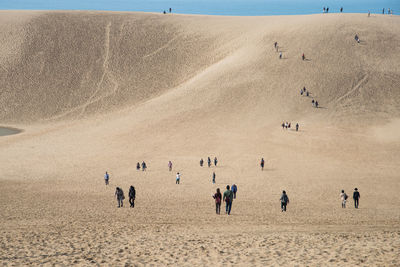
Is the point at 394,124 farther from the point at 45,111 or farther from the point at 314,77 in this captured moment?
the point at 45,111

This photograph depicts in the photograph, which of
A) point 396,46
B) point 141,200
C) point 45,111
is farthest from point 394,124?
point 45,111

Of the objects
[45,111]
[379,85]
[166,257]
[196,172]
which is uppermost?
[379,85]

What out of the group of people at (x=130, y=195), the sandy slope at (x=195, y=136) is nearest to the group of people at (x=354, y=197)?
the sandy slope at (x=195, y=136)

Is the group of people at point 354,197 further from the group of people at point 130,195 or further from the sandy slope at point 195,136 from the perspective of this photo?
the group of people at point 130,195

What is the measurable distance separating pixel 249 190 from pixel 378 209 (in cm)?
824

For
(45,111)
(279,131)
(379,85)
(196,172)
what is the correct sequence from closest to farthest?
(196,172), (279,131), (379,85), (45,111)

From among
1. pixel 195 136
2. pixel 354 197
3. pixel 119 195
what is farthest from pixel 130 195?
pixel 195 136

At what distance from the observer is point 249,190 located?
25.3 metres

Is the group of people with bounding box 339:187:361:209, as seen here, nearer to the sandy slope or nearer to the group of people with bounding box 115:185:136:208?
the sandy slope

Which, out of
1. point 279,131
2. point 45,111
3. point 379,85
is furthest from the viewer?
point 45,111

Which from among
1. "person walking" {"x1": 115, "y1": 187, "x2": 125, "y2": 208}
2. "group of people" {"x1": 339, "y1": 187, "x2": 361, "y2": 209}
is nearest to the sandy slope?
"group of people" {"x1": 339, "y1": 187, "x2": 361, "y2": 209}

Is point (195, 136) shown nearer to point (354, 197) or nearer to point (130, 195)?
point (130, 195)

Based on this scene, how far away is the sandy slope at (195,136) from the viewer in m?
12.2

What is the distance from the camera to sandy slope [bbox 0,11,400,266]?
40.2 feet
